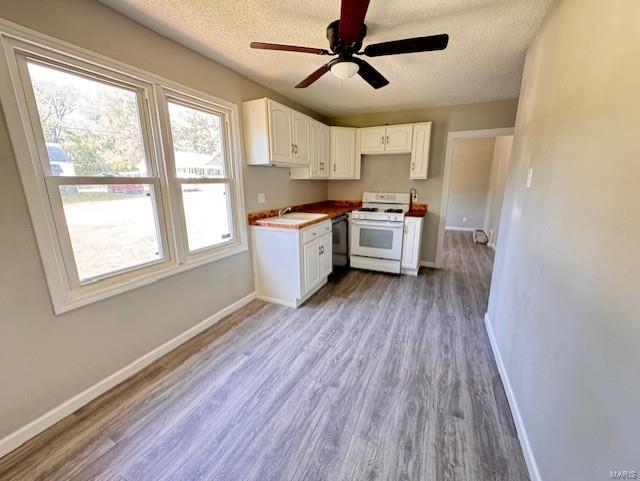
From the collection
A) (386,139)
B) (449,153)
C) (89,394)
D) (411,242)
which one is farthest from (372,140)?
(89,394)

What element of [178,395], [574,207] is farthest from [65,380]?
[574,207]

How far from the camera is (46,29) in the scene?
1.36 meters

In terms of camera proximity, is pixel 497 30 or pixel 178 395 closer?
pixel 178 395

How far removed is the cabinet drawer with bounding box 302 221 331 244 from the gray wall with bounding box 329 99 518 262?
4.77ft

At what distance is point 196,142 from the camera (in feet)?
7.48

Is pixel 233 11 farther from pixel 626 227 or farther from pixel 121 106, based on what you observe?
pixel 626 227

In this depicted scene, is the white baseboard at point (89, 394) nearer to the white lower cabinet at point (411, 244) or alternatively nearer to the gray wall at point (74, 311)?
the gray wall at point (74, 311)

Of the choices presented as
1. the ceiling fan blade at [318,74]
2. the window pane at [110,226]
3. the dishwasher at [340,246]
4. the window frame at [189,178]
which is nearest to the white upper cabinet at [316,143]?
the window frame at [189,178]

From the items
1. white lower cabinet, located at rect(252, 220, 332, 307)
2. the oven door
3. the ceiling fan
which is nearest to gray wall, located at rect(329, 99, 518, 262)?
the oven door

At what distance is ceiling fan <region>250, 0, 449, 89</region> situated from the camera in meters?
1.27

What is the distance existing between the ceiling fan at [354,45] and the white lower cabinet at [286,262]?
149 centimetres

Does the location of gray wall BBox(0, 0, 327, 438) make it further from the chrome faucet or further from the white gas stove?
the white gas stove

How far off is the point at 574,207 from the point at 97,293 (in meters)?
2.61

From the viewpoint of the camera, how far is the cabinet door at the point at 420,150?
11.8ft
